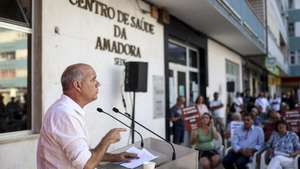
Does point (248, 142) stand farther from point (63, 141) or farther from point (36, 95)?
point (63, 141)

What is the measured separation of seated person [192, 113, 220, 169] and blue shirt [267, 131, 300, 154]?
104 cm

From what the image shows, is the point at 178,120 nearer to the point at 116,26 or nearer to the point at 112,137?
the point at 116,26

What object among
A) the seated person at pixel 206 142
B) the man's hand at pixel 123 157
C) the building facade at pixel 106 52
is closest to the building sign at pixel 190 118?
the building facade at pixel 106 52

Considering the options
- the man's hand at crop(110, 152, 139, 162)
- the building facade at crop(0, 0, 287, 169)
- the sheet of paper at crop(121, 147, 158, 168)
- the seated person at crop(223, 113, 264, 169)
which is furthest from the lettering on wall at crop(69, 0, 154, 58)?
the man's hand at crop(110, 152, 139, 162)

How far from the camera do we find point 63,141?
2182 millimetres

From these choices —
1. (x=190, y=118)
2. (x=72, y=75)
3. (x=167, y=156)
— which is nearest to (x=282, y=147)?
(x=190, y=118)

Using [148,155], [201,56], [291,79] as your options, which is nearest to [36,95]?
[148,155]

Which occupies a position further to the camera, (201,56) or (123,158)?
(201,56)

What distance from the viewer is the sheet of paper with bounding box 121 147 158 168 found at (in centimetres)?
286

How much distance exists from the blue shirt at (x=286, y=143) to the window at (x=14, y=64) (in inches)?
164

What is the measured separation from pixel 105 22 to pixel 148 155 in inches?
174

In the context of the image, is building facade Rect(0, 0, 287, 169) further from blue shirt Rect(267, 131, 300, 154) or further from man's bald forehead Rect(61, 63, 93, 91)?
blue shirt Rect(267, 131, 300, 154)

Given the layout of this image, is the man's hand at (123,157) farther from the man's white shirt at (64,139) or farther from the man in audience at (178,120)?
the man in audience at (178,120)

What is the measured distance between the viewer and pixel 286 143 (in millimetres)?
6594
